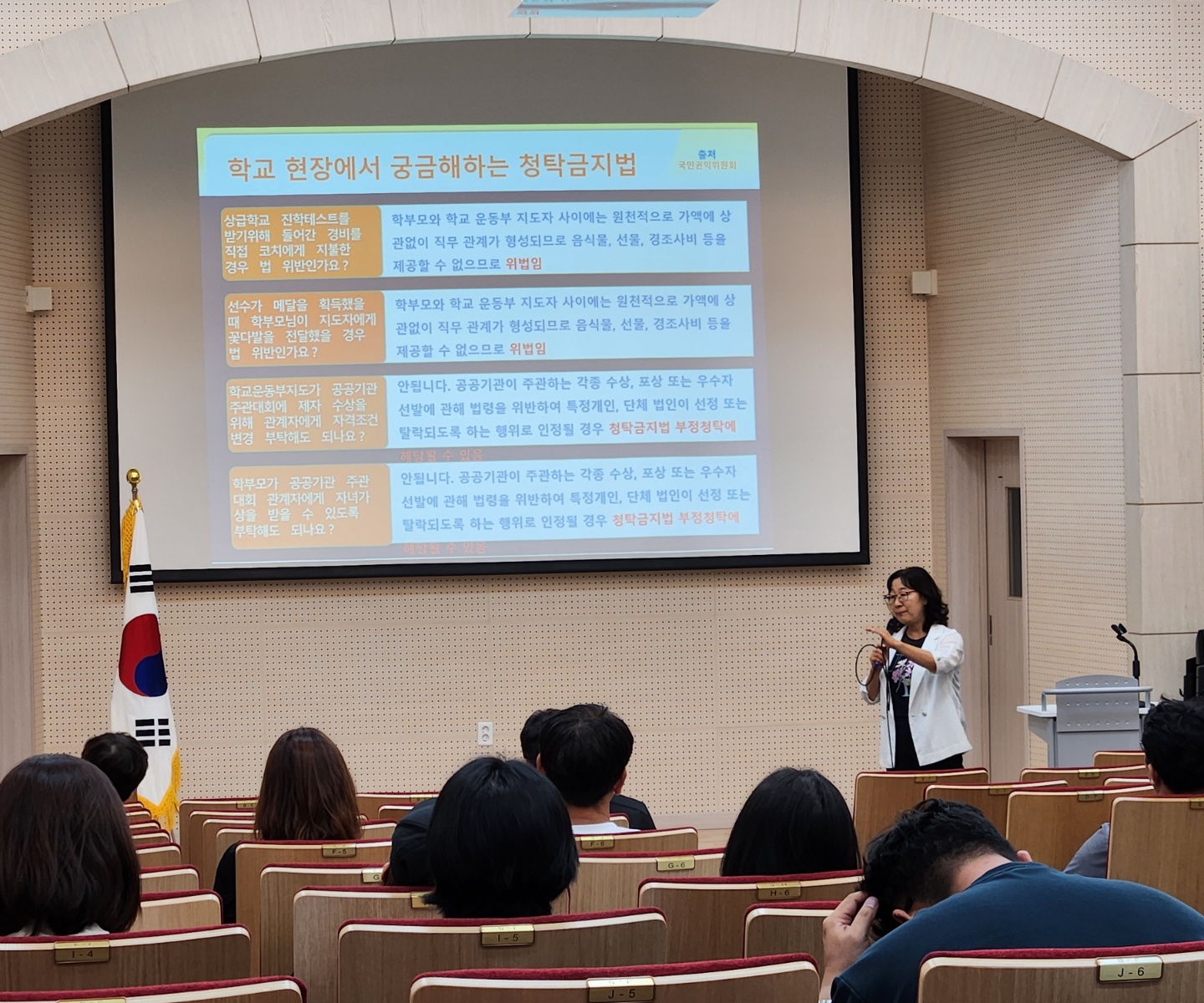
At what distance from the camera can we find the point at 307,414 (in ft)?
24.1

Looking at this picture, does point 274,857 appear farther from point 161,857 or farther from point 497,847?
point 497,847

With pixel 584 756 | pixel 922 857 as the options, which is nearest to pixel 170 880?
pixel 584 756

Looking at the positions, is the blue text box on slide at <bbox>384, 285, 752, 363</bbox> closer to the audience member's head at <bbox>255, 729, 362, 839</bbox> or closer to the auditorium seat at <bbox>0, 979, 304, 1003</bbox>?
the audience member's head at <bbox>255, 729, 362, 839</bbox>

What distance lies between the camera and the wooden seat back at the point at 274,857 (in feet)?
10.5

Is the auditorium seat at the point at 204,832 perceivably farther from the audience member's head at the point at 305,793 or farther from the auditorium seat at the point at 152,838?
the audience member's head at the point at 305,793

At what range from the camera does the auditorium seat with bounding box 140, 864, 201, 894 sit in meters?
3.09

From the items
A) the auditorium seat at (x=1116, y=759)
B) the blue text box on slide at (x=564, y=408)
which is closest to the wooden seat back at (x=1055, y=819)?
the auditorium seat at (x=1116, y=759)

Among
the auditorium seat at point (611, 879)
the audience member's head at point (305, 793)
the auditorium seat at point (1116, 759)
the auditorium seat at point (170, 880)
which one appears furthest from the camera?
the auditorium seat at point (1116, 759)

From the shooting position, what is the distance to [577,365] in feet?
24.5

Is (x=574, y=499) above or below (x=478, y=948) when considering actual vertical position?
above

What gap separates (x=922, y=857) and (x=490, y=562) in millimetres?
5551

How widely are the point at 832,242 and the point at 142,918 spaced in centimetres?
583

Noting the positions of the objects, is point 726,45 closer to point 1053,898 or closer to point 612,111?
point 612,111

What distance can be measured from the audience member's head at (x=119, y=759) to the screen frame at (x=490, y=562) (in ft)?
9.75
